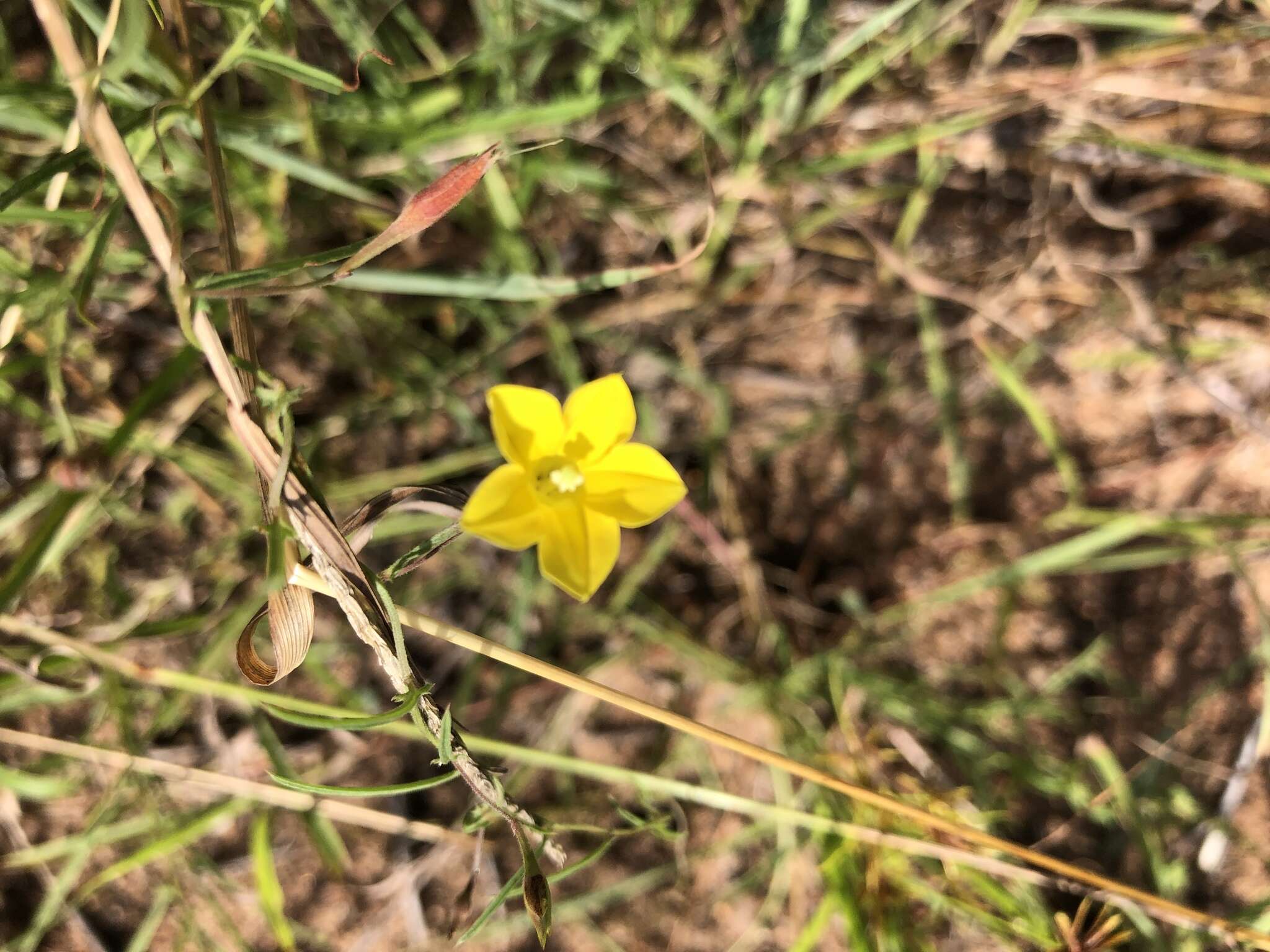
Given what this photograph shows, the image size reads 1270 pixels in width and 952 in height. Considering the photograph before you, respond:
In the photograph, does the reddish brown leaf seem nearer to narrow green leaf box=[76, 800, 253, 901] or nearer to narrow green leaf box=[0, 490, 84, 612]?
narrow green leaf box=[0, 490, 84, 612]

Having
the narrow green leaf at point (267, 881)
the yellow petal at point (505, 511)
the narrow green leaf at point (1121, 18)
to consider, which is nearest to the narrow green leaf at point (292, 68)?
the yellow petal at point (505, 511)

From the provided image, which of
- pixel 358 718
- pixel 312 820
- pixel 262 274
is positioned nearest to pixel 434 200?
pixel 262 274

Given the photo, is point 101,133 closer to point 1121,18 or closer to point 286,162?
point 286,162

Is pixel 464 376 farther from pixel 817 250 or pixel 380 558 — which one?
pixel 817 250

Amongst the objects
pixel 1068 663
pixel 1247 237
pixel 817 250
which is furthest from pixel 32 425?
pixel 1247 237

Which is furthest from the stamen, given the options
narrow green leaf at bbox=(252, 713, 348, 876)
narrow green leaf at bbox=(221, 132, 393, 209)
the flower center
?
narrow green leaf at bbox=(252, 713, 348, 876)

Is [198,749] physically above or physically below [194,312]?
below

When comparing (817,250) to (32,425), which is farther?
(817,250)

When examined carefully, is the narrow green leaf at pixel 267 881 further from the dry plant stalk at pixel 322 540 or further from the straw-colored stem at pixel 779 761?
the dry plant stalk at pixel 322 540
